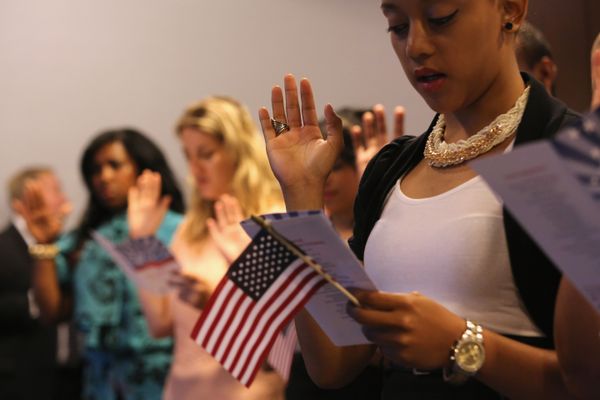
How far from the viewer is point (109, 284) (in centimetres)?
427

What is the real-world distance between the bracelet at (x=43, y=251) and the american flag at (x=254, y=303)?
113 inches

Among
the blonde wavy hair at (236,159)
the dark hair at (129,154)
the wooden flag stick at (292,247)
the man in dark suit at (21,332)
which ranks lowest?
the man in dark suit at (21,332)

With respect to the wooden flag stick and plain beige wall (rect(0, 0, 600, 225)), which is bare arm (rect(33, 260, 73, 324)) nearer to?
plain beige wall (rect(0, 0, 600, 225))

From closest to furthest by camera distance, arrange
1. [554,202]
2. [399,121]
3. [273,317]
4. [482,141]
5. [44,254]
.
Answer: [554,202]
[482,141]
[273,317]
[399,121]
[44,254]

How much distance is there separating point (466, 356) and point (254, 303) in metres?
0.40

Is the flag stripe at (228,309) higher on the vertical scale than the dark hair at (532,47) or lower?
lower

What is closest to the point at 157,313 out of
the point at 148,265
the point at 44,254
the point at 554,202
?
the point at 148,265

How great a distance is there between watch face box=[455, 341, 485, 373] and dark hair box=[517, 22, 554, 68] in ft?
3.64

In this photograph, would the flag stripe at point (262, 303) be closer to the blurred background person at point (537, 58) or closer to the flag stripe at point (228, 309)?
the flag stripe at point (228, 309)

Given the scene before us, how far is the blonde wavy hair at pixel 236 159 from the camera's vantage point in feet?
11.2

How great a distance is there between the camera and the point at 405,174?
1.56 meters

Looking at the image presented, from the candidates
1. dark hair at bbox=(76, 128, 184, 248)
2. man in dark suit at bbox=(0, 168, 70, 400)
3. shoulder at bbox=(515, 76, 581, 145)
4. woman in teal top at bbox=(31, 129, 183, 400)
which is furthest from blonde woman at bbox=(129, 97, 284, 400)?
shoulder at bbox=(515, 76, 581, 145)

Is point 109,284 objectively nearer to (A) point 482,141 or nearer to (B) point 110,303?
(B) point 110,303

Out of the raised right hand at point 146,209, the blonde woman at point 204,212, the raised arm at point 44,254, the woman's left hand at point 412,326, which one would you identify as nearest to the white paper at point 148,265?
the blonde woman at point 204,212
